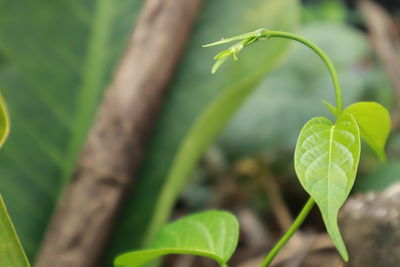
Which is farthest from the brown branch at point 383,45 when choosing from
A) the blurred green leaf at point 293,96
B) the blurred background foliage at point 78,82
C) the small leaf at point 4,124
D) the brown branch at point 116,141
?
the small leaf at point 4,124

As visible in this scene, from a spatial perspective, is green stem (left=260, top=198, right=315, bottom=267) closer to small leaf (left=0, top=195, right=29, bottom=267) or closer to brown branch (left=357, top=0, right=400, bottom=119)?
small leaf (left=0, top=195, right=29, bottom=267)

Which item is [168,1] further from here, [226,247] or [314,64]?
[314,64]

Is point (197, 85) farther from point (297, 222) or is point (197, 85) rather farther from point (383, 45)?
point (383, 45)

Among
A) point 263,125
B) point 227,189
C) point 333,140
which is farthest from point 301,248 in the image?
point 333,140

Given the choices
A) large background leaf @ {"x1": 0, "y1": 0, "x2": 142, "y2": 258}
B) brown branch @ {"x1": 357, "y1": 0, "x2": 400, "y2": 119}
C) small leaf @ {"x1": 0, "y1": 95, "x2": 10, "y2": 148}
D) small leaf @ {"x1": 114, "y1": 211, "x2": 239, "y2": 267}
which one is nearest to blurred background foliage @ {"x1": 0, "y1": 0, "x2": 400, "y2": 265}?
large background leaf @ {"x1": 0, "y1": 0, "x2": 142, "y2": 258}

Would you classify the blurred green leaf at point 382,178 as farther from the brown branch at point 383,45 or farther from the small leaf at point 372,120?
the small leaf at point 372,120

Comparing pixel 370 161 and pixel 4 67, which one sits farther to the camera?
pixel 370 161
